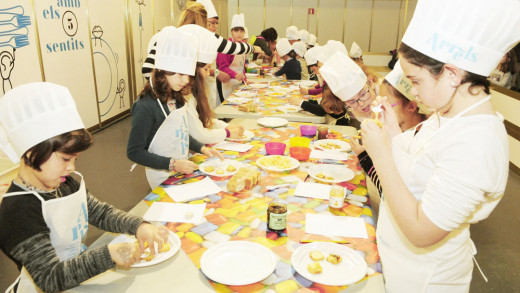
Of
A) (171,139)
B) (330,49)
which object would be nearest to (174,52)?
(171,139)

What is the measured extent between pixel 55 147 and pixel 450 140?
130 centimetres

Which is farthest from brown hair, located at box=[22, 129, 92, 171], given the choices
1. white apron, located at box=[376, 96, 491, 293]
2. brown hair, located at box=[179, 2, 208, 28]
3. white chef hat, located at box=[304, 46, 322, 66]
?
white chef hat, located at box=[304, 46, 322, 66]

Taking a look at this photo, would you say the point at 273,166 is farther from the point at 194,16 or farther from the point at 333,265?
the point at 194,16

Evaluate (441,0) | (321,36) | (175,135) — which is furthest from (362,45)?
(441,0)

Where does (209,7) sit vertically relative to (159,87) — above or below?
above

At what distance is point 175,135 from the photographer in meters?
2.41

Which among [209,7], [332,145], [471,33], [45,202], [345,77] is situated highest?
[209,7]

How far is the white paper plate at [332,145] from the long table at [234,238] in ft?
1.40

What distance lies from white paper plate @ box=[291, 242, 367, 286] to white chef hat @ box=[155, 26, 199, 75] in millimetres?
1412

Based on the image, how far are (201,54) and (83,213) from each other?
5.62 feet

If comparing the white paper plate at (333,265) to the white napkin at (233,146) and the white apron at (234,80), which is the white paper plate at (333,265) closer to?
the white napkin at (233,146)

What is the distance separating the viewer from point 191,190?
6.21ft

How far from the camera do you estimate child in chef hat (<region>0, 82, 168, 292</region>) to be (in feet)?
3.90

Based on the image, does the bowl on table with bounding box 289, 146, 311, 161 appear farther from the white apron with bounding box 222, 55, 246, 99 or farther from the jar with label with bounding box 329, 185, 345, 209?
the white apron with bounding box 222, 55, 246, 99
